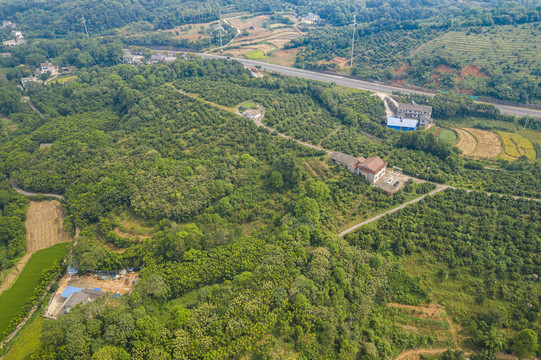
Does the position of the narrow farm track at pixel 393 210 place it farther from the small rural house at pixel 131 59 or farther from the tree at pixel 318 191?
the small rural house at pixel 131 59

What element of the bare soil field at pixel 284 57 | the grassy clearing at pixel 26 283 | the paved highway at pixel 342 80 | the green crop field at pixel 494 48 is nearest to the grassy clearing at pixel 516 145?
the paved highway at pixel 342 80

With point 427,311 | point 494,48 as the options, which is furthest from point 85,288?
point 494,48

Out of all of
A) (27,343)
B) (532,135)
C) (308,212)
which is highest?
(308,212)

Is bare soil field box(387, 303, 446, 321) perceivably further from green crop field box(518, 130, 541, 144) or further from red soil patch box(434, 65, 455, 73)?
red soil patch box(434, 65, 455, 73)

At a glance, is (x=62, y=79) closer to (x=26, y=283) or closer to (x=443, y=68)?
(x=26, y=283)

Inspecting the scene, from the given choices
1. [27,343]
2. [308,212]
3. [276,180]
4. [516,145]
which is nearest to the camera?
[27,343]

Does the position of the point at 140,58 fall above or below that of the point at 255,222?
above
